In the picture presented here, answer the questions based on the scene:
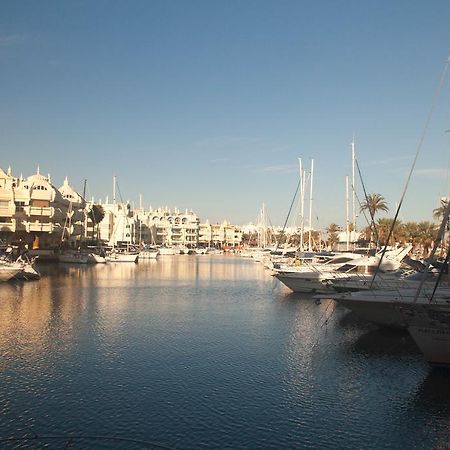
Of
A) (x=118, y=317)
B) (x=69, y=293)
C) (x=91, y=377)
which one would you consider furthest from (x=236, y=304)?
(x=91, y=377)

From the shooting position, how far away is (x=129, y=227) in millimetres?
140000

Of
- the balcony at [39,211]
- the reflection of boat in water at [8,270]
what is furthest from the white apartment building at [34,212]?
the reflection of boat in water at [8,270]

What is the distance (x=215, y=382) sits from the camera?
60.4 ft

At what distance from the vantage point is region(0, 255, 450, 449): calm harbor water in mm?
14109

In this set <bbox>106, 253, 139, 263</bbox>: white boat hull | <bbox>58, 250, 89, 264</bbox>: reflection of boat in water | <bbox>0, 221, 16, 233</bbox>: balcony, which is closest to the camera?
<bbox>0, 221, 16, 233</bbox>: balcony

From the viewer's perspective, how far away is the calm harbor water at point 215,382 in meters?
14.1

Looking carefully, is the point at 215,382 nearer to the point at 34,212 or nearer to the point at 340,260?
the point at 340,260

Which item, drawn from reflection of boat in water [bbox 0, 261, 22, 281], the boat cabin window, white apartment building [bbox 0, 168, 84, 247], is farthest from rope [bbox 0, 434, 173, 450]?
white apartment building [bbox 0, 168, 84, 247]

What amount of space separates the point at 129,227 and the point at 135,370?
122328 millimetres

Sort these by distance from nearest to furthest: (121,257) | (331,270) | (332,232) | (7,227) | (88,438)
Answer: (88,438)
(331,270)
(7,227)
(121,257)
(332,232)

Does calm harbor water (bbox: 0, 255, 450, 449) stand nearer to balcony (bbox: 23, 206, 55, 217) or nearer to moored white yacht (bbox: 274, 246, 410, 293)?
moored white yacht (bbox: 274, 246, 410, 293)

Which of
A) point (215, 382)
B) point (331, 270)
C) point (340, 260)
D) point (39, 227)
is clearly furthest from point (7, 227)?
point (215, 382)

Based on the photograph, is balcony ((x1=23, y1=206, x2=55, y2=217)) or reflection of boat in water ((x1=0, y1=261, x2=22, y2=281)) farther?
balcony ((x1=23, y1=206, x2=55, y2=217))

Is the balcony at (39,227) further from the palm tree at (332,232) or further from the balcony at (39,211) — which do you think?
the palm tree at (332,232)
